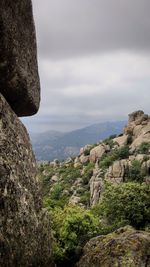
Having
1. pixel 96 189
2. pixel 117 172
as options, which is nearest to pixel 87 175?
pixel 117 172

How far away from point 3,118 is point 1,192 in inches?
148

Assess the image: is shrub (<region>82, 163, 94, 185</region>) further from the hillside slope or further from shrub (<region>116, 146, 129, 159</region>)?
shrub (<region>116, 146, 129, 159</region>)

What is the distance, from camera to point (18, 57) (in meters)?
20.5

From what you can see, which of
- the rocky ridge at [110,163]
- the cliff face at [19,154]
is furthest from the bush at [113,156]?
the cliff face at [19,154]

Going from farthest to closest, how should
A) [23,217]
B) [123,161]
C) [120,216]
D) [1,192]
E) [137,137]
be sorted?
[137,137]
[123,161]
[120,216]
[23,217]
[1,192]

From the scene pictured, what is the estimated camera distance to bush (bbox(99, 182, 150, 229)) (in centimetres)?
6644

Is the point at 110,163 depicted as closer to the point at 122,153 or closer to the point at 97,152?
the point at 122,153

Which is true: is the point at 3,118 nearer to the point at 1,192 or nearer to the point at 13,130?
the point at 13,130

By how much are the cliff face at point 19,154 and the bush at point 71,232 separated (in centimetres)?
1679

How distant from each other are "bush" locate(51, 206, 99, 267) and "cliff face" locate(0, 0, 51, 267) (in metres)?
16.8

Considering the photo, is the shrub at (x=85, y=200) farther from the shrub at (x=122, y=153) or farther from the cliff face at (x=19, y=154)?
the cliff face at (x=19, y=154)

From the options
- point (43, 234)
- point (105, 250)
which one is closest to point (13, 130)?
point (43, 234)

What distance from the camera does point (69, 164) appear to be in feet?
467

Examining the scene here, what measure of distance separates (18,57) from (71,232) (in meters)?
24.0
